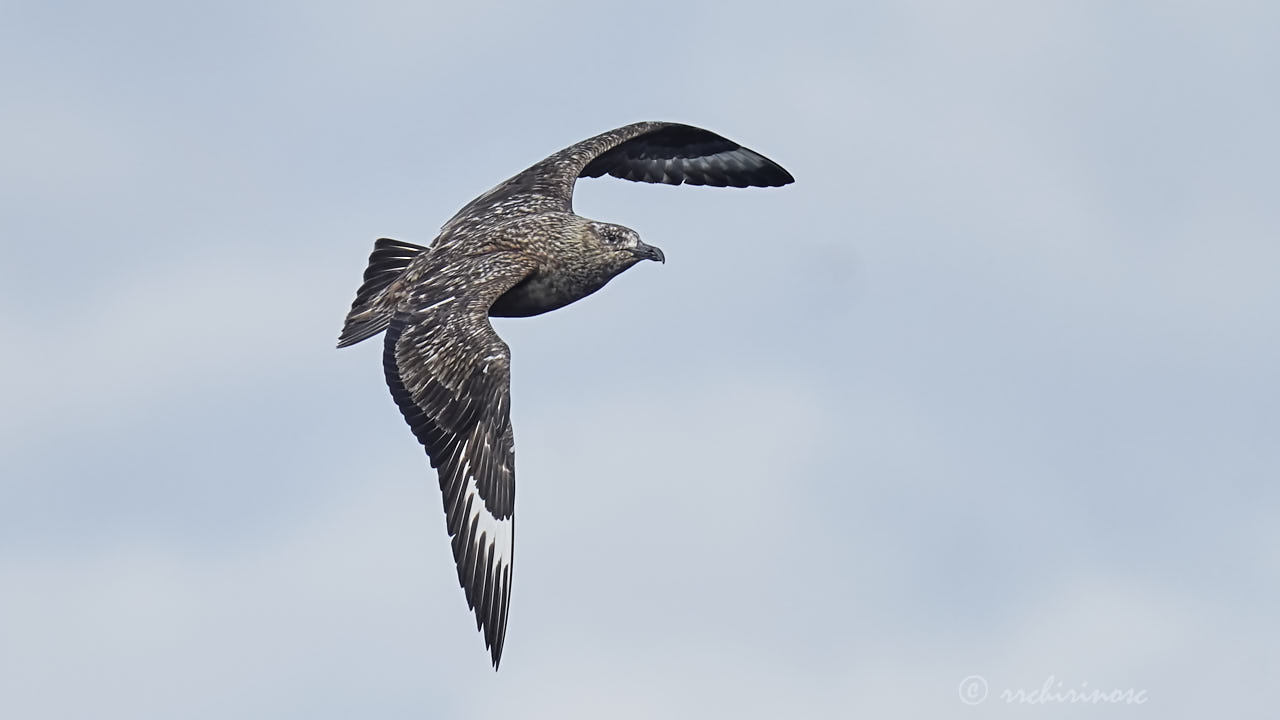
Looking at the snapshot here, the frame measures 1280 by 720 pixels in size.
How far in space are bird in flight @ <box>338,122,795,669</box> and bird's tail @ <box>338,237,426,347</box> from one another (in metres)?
0.01

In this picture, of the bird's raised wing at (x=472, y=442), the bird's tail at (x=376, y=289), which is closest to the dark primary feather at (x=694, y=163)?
the bird's tail at (x=376, y=289)

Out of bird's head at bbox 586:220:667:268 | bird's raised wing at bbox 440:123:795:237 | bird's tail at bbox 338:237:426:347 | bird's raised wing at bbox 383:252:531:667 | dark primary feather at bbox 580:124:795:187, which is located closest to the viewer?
bird's raised wing at bbox 383:252:531:667

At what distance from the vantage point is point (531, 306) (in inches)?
574

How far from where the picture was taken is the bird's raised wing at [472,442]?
12.9 metres

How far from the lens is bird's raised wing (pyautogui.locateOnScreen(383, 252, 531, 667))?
12859 millimetres

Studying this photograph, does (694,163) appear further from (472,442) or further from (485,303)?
(472,442)

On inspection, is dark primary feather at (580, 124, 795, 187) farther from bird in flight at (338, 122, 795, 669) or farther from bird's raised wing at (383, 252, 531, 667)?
bird's raised wing at (383, 252, 531, 667)

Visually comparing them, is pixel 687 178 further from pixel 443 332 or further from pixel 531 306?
pixel 443 332

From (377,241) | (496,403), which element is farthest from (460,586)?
(377,241)

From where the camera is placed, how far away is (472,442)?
42.6 feet

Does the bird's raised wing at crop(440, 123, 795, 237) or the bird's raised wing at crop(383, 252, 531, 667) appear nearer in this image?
the bird's raised wing at crop(383, 252, 531, 667)

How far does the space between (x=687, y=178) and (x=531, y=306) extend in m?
3.87

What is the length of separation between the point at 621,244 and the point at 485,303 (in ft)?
5.59

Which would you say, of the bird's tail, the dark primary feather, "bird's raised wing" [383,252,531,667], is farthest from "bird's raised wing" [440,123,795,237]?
"bird's raised wing" [383,252,531,667]
